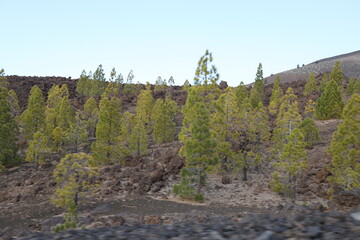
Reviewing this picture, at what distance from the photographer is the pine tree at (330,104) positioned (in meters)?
Result: 43.5

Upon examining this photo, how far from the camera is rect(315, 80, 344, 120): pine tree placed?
43469mm

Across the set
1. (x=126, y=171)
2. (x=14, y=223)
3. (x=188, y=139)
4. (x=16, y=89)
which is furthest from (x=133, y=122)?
(x=16, y=89)

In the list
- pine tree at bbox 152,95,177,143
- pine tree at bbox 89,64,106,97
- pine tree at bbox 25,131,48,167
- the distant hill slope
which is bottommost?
→ pine tree at bbox 25,131,48,167

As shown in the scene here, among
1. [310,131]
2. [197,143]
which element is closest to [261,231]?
[197,143]

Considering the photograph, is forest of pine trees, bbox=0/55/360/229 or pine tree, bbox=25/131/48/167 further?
pine tree, bbox=25/131/48/167

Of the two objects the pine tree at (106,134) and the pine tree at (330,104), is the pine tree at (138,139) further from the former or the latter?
the pine tree at (330,104)

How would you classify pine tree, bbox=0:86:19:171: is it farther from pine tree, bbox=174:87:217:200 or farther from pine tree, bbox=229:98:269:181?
pine tree, bbox=229:98:269:181

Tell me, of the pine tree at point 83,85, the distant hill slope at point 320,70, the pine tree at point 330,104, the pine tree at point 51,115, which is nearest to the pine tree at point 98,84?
the pine tree at point 83,85

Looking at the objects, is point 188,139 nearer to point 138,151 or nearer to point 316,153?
point 138,151

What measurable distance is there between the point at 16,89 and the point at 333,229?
9454cm

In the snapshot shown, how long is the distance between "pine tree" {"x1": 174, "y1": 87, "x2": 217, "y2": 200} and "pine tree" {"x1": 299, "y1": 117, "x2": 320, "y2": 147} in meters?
14.3

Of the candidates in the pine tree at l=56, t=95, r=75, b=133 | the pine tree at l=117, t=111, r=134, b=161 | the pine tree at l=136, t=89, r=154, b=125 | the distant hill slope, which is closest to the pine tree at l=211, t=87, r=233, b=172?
the pine tree at l=117, t=111, r=134, b=161

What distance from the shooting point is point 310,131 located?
3516 cm

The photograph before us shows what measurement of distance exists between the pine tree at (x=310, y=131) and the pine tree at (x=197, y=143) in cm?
1425
